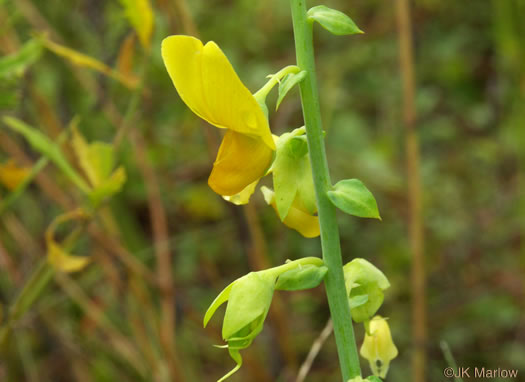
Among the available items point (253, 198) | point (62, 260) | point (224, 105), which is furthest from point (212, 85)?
point (253, 198)

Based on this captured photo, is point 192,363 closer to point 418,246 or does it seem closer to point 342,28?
point 418,246

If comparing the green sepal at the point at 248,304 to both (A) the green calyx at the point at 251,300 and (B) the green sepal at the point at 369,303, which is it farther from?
(B) the green sepal at the point at 369,303

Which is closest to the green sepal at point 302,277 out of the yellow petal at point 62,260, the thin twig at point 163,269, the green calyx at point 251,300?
the green calyx at point 251,300

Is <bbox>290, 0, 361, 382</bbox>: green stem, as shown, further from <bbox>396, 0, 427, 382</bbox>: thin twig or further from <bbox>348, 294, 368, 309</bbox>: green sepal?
<bbox>396, 0, 427, 382</bbox>: thin twig

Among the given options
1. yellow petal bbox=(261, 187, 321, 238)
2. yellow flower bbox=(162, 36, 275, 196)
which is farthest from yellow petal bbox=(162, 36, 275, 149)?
yellow petal bbox=(261, 187, 321, 238)

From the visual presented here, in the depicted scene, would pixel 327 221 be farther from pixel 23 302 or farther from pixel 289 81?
pixel 23 302

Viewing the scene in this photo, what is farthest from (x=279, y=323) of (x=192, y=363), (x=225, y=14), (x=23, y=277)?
(x=225, y=14)
